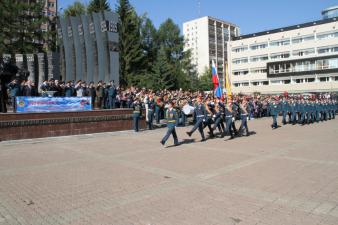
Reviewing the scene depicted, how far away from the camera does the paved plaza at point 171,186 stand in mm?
5125

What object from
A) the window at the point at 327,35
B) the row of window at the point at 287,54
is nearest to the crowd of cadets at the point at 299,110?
the row of window at the point at 287,54

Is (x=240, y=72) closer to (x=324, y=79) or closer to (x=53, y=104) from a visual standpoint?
(x=324, y=79)

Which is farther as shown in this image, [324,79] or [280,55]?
[280,55]

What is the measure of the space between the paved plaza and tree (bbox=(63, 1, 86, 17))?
157ft

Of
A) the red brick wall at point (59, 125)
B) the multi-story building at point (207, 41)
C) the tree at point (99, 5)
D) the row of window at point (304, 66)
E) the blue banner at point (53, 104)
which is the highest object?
the multi-story building at point (207, 41)

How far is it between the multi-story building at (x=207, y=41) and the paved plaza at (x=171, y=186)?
4537 inches

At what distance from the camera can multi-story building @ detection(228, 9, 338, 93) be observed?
6631cm

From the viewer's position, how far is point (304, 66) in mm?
69000

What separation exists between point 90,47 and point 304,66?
182 feet

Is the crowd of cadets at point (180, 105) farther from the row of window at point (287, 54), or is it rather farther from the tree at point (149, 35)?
the row of window at point (287, 54)

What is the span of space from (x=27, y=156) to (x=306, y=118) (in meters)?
18.9

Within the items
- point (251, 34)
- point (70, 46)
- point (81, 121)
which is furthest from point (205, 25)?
point (81, 121)

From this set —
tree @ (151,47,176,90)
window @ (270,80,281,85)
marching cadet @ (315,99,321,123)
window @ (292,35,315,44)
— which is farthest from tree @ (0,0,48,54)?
window @ (292,35,315,44)

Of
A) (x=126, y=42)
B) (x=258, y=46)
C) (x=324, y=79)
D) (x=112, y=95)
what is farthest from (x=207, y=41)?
(x=112, y=95)
